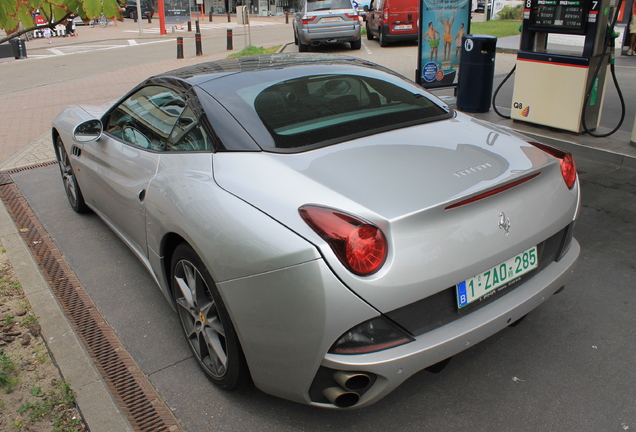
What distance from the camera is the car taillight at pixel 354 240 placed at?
2.12 metres

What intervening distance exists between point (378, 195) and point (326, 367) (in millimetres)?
712

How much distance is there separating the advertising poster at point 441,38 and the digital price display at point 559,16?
286 centimetres

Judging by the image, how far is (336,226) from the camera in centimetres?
216

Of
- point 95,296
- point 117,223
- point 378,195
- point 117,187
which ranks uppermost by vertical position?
point 378,195

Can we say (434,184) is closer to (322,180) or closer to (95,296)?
(322,180)

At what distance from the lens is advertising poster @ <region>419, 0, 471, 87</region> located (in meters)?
9.61

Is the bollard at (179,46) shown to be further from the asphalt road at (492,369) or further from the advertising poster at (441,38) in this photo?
the asphalt road at (492,369)

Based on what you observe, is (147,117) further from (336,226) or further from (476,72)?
(476,72)

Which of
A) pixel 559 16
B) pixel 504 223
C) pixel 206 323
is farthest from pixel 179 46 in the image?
pixel 504 223

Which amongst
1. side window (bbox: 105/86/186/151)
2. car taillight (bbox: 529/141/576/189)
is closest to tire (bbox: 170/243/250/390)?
side window (bbox: 105/86/186/151)

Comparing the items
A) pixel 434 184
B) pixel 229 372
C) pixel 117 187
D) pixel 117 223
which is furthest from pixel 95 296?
pixel 434 184

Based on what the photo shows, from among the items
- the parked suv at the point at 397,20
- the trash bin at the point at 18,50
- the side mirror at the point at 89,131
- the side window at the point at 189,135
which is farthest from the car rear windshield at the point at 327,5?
the side window at the point at 189,135

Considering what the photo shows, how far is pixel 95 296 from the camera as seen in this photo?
12.7 ft

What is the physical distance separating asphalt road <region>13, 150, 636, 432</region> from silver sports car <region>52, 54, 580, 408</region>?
0.66 ft
